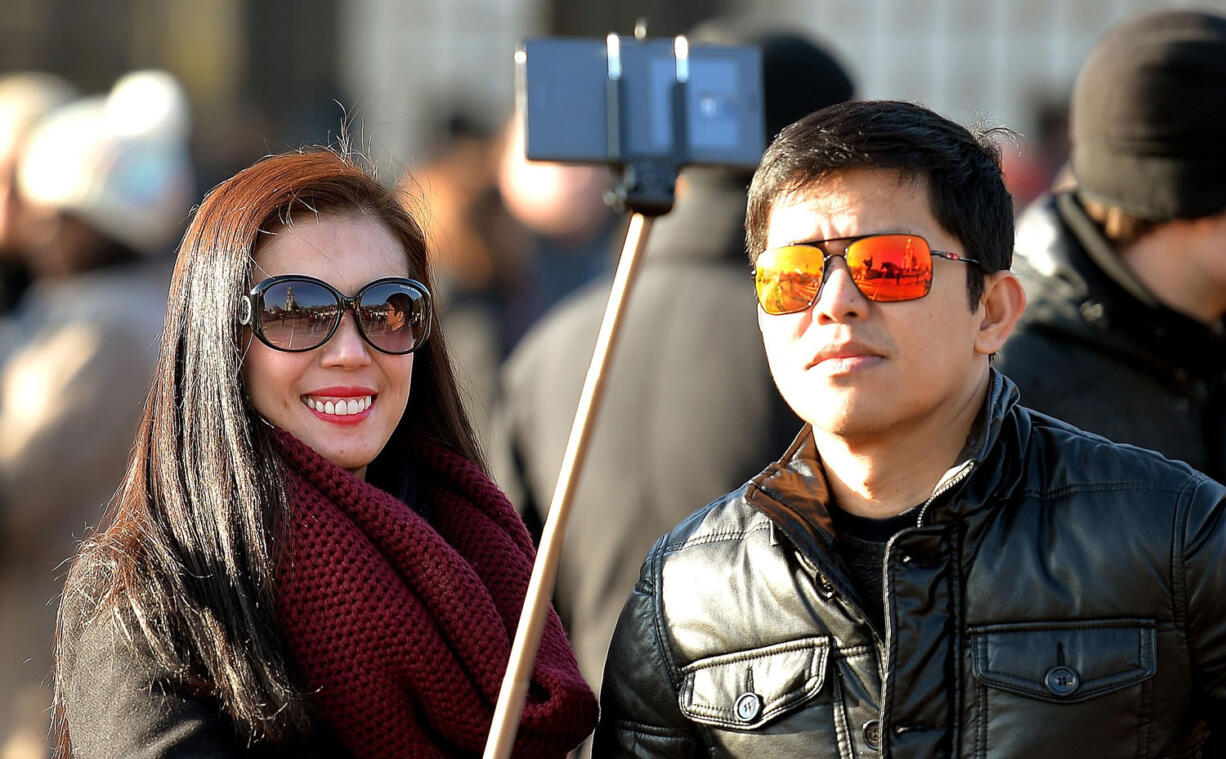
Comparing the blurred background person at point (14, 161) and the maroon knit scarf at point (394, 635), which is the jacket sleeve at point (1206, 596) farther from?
the blurred background person at point (14, 161)

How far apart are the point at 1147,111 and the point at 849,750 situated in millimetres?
1551

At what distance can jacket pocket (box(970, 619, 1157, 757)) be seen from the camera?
8.04 feet

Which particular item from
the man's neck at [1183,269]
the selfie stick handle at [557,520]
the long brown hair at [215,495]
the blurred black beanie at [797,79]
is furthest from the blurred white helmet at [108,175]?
the selfie stick handle at [557,520]

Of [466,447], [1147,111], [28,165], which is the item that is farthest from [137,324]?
[1147,111]

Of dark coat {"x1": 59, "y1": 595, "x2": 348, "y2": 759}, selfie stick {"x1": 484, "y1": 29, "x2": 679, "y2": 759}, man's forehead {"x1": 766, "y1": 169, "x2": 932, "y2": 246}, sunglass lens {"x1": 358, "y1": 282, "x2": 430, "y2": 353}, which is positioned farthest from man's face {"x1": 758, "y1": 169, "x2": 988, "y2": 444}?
dark coat {"x1": 59, "y1": 595, "x2": 348, "y2": 759}

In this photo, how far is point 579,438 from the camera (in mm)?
2377

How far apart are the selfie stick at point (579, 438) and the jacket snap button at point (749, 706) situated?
1.16ft

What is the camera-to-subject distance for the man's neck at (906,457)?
2650mm

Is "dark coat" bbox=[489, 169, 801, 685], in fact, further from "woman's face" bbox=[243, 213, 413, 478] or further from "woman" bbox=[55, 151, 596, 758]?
"woman's face" bbox=[243, 213, 413, 478]

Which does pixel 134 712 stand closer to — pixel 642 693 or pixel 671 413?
pixel 642 693

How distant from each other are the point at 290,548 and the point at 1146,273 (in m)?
1.77

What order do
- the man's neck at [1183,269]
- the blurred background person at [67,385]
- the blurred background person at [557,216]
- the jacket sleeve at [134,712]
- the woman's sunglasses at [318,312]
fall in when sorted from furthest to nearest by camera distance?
1. the blurred background person at [557,216]
2. the blurred background person at [67,385]
3. the man's neck at [1183,269]
4. the woman's sunglasses at [318,312]
5. the jacket sleeve at [134,712]

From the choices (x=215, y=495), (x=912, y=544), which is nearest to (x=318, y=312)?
(x=215, y=495)

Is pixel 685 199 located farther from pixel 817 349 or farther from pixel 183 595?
pixel 183 595
